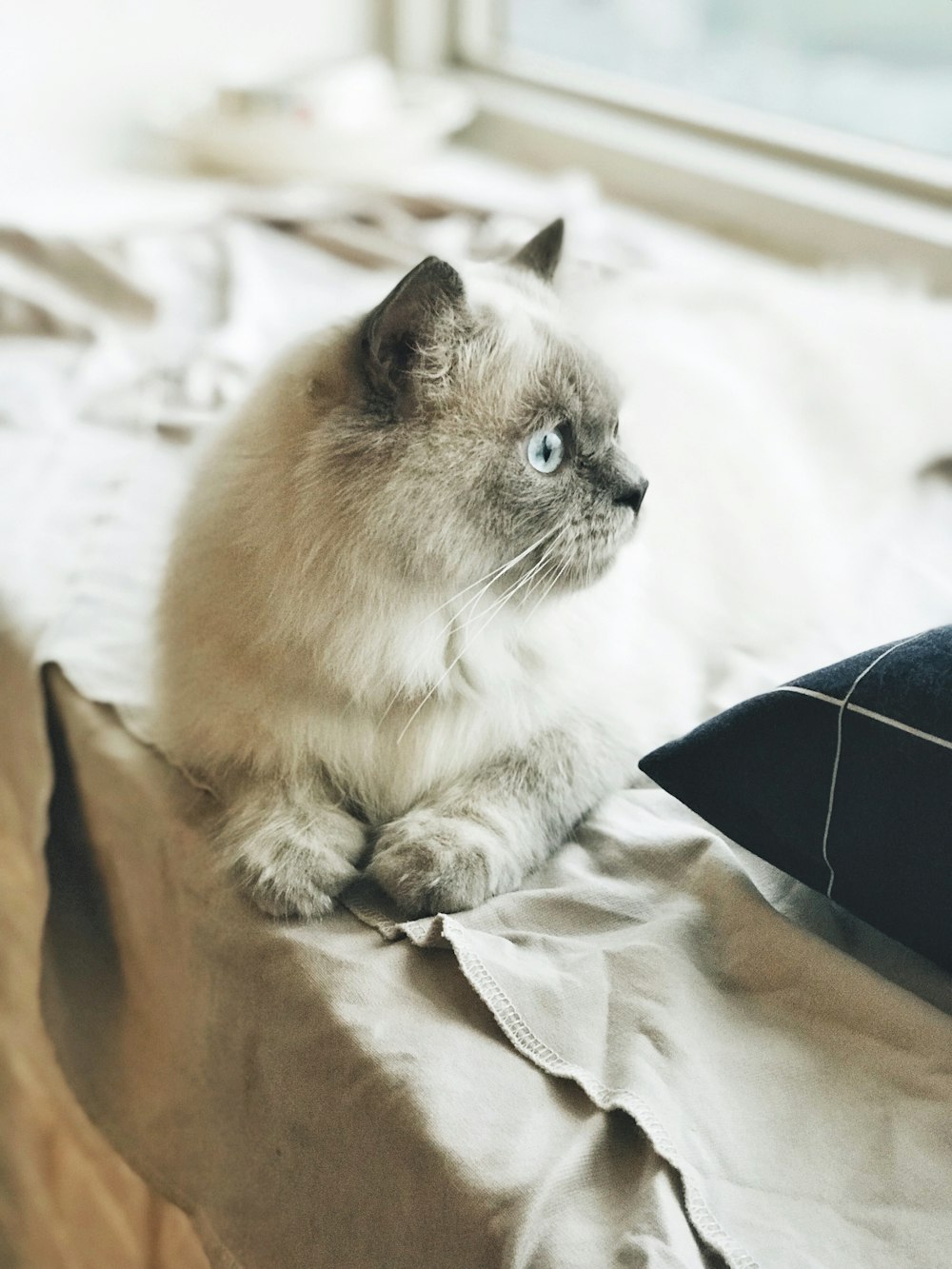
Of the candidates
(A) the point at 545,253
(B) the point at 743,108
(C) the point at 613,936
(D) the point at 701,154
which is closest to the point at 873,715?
(C) the point at 613,936

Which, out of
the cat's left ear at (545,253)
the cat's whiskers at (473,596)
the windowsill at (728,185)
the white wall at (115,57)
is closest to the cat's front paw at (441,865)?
the cat's whiskers at (473,596)

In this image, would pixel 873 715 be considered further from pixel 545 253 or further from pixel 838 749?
pixel 545 253

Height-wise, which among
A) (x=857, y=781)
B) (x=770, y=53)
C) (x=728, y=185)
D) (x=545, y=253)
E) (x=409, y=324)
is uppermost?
(x=770, y=53)

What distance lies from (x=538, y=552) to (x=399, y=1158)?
0.47 m

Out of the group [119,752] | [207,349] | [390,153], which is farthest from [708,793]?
[390,153]

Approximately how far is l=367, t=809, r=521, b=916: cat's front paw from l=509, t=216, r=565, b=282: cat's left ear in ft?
1.79

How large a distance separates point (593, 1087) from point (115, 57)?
2.68 m

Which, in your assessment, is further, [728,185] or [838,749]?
[728,185]

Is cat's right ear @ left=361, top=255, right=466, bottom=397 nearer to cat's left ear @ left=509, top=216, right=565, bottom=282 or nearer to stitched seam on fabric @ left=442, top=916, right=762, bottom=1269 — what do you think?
cat's left ear @ left=509, top=216, right=565, bottom=282

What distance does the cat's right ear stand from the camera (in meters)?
0.86

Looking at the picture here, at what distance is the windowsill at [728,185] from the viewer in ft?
6.81

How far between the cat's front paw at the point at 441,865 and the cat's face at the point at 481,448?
20 centimetres

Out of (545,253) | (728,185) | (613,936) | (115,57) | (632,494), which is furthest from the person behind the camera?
(115,57)

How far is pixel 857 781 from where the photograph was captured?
31.1 inches
